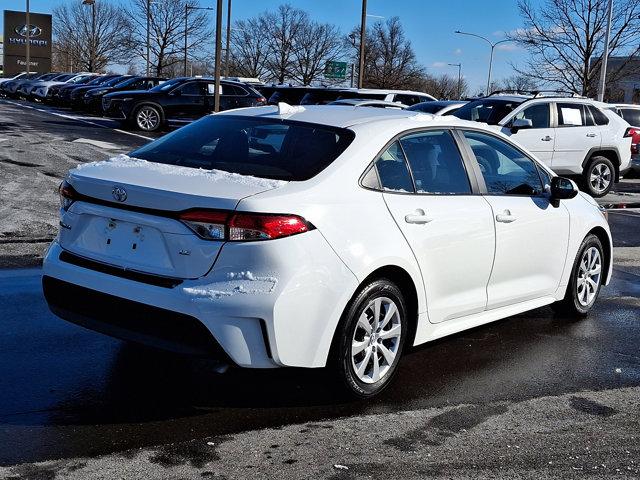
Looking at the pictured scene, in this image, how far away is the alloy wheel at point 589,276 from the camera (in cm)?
685

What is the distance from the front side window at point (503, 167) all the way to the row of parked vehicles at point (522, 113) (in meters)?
7.92

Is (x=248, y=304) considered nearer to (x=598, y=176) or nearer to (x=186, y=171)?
(x=186, y=171)

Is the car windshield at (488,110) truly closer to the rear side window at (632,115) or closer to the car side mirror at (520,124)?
the car side mirror at (520,124)

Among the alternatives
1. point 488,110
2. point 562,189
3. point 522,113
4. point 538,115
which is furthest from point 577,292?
point 488,110

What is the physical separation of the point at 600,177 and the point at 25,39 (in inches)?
2702

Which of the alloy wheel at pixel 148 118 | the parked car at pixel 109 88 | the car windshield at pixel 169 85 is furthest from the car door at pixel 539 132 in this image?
the parked car at pixel 109 88

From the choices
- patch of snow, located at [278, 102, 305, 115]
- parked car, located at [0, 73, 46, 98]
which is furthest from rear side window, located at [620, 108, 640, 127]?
parked car, located at [0, 73, 46, 98]

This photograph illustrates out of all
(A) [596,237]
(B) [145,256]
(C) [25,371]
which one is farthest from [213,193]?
(A) [596,237]

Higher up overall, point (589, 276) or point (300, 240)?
point (300, 240)

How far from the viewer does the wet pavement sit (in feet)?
14.0

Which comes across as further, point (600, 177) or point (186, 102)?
point (186, 102)

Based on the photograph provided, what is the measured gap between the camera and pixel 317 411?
15.2 ft

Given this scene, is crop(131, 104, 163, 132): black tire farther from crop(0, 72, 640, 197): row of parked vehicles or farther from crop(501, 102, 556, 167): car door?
crop(501, 102, 556, 167): car door

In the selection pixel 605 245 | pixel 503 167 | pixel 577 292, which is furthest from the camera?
pixel 605 245
